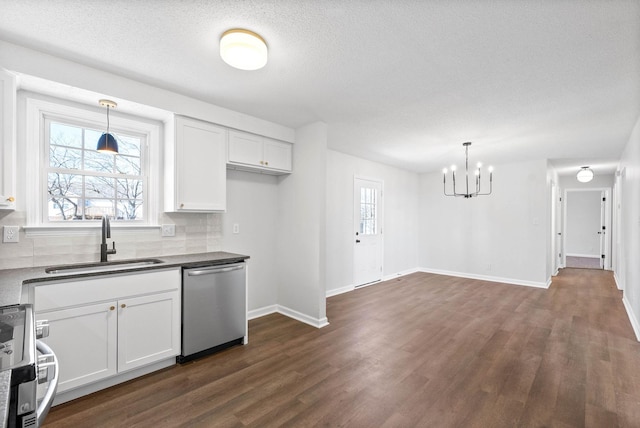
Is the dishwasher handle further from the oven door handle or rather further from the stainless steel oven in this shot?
the oven door handle

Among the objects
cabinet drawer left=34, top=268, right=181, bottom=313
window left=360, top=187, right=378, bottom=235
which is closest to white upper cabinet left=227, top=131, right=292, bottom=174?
cabinet drawer left=34, top=268, right=181, bottom=313

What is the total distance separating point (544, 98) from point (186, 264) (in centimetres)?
370

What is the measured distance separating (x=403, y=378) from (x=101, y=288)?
2470 mm

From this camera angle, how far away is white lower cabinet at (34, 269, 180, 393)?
203cm

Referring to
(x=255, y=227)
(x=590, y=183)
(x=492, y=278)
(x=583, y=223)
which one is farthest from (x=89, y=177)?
(x=583, y=223)

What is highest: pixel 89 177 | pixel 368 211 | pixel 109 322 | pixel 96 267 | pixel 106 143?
pixel 106 143

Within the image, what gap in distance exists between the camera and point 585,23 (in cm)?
177

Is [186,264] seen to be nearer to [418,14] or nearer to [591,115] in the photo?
[418,14]

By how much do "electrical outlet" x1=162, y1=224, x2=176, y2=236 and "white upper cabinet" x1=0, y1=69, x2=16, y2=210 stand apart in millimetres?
1150

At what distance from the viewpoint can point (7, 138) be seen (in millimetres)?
2006

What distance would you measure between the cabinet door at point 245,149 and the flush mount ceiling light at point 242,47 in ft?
4.57

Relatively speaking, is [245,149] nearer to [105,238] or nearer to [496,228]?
[105,238]

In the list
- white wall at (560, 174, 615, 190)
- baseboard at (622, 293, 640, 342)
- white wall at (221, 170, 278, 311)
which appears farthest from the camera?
white wall at (560, 174, 615, 190)

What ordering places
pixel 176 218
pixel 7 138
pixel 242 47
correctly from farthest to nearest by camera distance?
pixel 176 218
pixel 7 138
pixel 242 47
